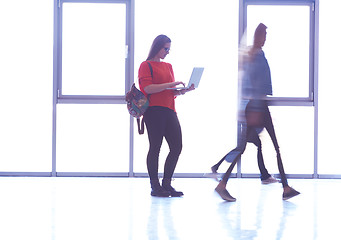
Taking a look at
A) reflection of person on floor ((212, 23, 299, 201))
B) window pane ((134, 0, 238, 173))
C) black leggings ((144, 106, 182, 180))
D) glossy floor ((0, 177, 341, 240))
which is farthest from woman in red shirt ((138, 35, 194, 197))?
window pane ((134, 0, 238, 173))

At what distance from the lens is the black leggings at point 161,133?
3.61 meters

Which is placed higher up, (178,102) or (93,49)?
(93,49)

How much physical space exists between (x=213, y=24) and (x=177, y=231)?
2943mm

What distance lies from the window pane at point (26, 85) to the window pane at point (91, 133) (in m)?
0.17

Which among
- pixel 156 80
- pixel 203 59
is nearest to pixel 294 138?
pixel 203 59

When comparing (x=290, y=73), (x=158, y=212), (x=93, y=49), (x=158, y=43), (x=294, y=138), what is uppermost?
(x=93, y=49)

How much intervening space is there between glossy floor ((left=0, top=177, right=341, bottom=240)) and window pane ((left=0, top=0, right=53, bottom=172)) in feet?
1.90

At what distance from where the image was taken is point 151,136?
3.66 m

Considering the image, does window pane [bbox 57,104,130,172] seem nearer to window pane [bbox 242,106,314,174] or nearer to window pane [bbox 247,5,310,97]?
window pane [bbox 242,106,314,174]

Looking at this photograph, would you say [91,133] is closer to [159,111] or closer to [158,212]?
[159,111]

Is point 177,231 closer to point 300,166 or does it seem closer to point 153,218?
point 153,218

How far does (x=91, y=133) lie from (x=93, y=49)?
92cm

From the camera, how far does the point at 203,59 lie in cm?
486

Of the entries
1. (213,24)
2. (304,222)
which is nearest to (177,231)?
(304,222)
